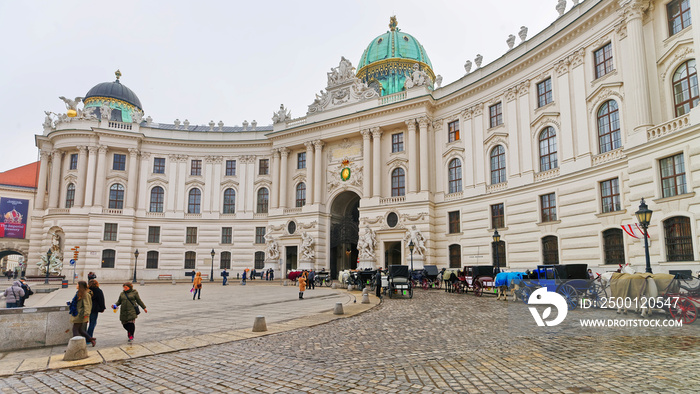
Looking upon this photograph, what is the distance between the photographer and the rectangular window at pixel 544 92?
30083mm

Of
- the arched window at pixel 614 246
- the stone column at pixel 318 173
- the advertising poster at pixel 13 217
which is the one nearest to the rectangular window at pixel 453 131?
the stone column at pixel 318 173

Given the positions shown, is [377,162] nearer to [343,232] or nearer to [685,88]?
[343,232]

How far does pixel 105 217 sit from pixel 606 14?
1926 inches

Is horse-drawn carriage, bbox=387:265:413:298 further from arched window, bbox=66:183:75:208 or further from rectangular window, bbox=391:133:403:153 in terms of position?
arched window, bbox=66:183:75:208

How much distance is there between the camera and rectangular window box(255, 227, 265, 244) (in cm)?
4934

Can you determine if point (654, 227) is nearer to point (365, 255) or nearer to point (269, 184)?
point (365, 255)

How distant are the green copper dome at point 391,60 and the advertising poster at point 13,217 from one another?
48.4 m

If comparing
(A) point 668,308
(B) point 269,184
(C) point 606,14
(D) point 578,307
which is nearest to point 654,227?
(D) point 578,307

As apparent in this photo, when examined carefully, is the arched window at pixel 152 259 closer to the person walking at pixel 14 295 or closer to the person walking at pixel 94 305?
the person walking at pixel 14 295

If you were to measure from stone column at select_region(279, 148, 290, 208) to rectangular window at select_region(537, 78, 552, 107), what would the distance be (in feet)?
89.3

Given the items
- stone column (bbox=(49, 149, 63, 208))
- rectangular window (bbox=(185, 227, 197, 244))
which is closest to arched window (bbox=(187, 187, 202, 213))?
rectangular window (bbox=(185, 227, 197, 244))

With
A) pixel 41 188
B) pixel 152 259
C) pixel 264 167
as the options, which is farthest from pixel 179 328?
pixel 41 188

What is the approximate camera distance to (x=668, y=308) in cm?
1204

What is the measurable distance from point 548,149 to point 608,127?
4817 mm
